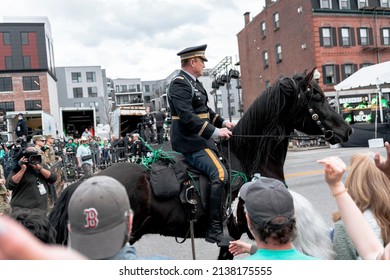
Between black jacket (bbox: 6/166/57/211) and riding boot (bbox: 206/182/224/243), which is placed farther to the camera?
black jacket (bbox: 6/166/57/211)

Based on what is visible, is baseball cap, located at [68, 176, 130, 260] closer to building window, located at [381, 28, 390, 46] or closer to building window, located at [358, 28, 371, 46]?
building window, located at [358, 28, 371, 46]

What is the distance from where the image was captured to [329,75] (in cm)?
3020

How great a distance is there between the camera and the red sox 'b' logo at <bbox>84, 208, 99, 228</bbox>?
139 centimetres

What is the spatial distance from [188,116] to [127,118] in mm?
21647

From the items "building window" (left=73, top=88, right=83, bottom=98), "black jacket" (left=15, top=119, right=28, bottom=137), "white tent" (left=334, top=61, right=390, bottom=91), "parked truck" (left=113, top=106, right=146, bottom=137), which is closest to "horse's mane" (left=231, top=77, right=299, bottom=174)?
"black jacket" (left=15, top=119, right=28, bottom=137)

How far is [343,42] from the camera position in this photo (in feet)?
102

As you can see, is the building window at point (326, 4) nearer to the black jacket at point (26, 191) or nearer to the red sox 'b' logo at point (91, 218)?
the black jacket at point (26, 191)

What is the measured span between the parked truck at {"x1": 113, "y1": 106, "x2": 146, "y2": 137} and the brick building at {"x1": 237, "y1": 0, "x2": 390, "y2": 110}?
995cm

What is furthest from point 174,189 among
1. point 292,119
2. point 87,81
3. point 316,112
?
point 87,81

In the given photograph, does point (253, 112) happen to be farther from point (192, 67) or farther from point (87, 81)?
point (87, 81)

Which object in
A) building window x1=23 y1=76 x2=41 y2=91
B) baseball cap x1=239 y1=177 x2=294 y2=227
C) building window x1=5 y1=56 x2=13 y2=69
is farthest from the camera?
building window x1=23 y1=76 x2=41 y2=91

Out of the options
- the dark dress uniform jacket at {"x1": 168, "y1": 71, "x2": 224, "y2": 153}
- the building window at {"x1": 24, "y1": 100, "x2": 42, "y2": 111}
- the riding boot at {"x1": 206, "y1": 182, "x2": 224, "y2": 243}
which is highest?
the building window at {"x1": 24, "y1": 100, "x2": 42, "y2": 111}

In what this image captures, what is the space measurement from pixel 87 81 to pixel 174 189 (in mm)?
23014

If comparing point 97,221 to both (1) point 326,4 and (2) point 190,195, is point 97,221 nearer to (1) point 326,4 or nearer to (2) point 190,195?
(2) point 190,195
